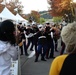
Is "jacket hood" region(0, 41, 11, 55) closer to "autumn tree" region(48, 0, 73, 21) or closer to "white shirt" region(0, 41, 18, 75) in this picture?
"white shirt" region(0, 41, 18, 75)

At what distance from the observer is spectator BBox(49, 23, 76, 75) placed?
268cm

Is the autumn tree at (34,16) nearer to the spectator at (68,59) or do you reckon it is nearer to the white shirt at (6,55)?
the white shirt at (6,55)

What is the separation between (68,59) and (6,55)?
64.0 inches

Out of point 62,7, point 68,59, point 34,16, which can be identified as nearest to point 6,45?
point 68,59

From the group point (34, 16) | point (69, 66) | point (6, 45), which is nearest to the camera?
point (69, 66)

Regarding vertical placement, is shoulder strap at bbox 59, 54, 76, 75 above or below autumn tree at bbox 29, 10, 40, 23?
above

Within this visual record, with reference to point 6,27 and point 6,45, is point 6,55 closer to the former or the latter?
point 6,45

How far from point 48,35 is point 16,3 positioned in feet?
261

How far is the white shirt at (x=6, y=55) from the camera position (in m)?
4.08

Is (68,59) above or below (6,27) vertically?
below

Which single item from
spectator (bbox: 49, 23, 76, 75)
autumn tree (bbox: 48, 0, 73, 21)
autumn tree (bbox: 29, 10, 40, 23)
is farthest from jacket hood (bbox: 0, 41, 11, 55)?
autumn tree (bbox: 29, 10, 40, 23)

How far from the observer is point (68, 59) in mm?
2707

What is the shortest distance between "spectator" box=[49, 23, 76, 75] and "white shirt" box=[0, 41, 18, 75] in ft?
4.67

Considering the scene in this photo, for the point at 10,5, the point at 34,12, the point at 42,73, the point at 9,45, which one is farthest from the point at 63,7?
the point at 34,12
